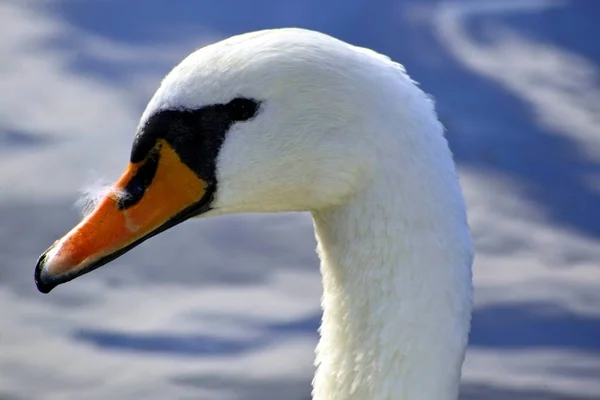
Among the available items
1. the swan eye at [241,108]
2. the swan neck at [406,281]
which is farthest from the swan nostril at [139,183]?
the swan neck at [406,281]

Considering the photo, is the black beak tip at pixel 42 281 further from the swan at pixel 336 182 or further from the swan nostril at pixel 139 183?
the swan nostril at pixel 139 183

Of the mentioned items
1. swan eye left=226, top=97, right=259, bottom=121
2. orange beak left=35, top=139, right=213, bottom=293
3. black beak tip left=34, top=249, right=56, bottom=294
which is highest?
swan eye left=226, top=97, right=259, bottom=121

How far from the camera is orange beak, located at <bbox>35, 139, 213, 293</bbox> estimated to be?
12.5 feet

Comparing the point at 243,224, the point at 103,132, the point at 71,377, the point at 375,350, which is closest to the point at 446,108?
the point at 243,224

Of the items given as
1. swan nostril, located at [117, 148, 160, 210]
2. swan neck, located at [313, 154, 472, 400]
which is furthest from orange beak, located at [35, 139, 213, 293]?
swan neck, located at [313, 154, 472, 400]

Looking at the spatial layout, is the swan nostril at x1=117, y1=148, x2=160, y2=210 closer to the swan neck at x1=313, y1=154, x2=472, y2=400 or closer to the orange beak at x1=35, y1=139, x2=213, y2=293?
the orange beak at x1=35, y1=139, x2=213, y2=293

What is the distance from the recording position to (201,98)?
3705 millimetres

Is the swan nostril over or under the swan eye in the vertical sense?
under

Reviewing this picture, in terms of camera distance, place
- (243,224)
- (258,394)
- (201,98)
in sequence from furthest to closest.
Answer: (243,224) → (258,394) → (201,98)

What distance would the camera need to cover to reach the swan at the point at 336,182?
3.69 metres

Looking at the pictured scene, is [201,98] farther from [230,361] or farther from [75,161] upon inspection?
[75,161]

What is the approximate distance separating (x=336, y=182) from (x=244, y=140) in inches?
9.8

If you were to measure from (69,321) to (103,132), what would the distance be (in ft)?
3.57

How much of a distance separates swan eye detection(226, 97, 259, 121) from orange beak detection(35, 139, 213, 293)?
8.3 inches
